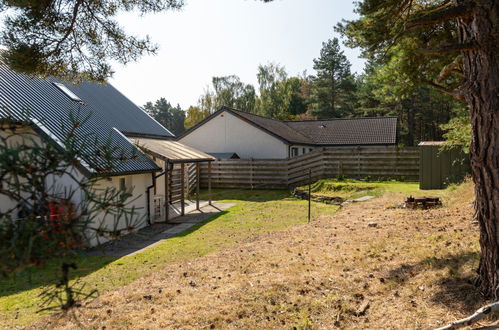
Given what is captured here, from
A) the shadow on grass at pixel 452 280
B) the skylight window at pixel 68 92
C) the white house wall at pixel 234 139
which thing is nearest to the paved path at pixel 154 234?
the shadow on grass at pixel 452 280

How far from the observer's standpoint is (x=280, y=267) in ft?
24.6

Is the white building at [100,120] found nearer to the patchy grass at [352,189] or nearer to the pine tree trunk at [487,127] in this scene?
the pine tree trunk at [487,127]

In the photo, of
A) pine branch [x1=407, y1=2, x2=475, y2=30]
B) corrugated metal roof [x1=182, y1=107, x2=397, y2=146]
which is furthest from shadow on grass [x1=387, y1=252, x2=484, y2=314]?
corrugated metal roof [x1=182, y1=107, x2=397, y2=146]

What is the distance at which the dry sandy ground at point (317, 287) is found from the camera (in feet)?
16.9

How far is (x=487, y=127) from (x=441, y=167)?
13.9m

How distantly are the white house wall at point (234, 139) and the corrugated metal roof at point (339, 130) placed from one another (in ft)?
1.77

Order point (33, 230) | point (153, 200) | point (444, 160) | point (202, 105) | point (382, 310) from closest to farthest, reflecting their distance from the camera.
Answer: point (33, 230), point (382, 310), point (153, 200), point (444, 160), point (202, 105)

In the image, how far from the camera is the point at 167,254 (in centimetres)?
981

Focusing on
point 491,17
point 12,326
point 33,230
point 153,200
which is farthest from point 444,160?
point 33,230

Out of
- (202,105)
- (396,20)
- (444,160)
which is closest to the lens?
(396,20)

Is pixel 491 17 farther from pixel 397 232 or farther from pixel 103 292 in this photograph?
pixel 103 292

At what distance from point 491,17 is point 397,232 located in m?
5.67

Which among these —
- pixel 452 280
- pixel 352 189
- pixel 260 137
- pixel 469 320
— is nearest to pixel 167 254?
pixel 452 280

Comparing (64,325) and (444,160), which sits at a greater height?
(444,160)
